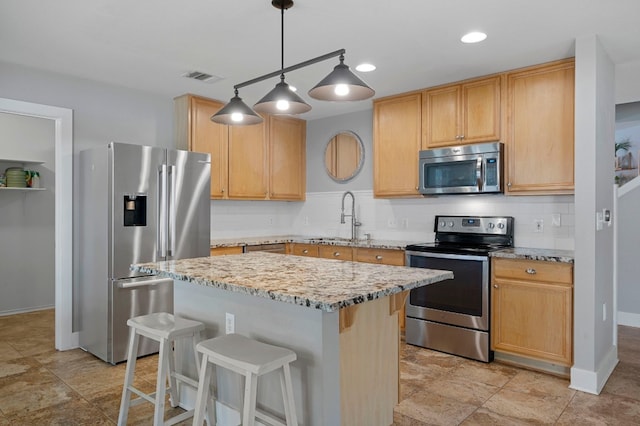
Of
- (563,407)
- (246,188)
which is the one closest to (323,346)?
(563,407)

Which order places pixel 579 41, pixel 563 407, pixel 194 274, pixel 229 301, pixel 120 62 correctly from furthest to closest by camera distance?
pixel 120 62 < pixel 579 41 < pixel 563 407 < pixel 229 301 < pixel 194 274

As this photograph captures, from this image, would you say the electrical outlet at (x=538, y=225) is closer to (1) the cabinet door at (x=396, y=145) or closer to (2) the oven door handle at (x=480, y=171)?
(2) the oven door handle at (x=480, y=171)

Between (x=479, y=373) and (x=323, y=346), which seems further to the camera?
(x=479, y=373)

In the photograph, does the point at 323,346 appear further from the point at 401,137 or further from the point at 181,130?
the point at 181,130

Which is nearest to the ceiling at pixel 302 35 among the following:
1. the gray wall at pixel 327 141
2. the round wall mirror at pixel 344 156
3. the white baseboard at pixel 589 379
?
the gray wall at pixel 327 141

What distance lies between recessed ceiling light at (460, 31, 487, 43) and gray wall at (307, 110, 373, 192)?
6.52 feet

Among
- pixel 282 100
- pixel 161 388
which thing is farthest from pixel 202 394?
pixel 282 100

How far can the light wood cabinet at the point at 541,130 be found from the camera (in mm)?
3375

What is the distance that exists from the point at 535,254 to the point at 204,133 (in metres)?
3.24

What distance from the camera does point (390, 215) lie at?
15.8ft

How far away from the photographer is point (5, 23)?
2764 mm

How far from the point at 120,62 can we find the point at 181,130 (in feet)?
3.52

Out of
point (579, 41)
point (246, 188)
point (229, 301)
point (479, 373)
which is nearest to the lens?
point (229, 301)

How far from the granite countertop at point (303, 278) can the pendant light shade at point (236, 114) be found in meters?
0.85
